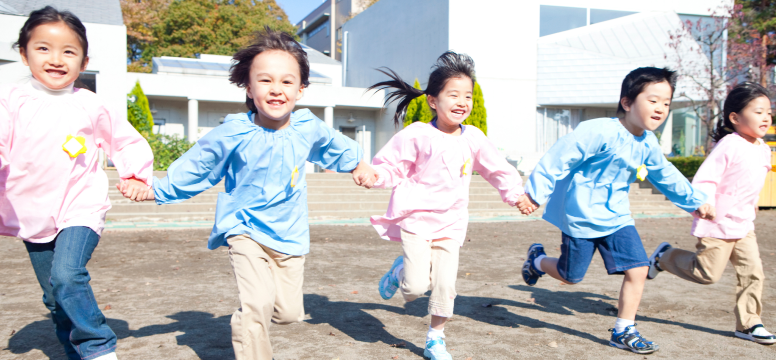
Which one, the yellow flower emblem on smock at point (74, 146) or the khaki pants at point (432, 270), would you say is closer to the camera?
the yellow flower emblem on smock at point (74, 146)

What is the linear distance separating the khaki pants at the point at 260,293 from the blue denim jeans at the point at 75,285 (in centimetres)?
66

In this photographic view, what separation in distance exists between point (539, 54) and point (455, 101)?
65.1 feet

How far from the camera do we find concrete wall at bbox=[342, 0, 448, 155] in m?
22.7

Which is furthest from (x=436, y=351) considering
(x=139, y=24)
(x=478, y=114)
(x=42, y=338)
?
(x=139, y=24)

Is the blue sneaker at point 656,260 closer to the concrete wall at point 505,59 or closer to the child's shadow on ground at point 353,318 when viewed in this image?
the child's shadow on ground at point 353,318

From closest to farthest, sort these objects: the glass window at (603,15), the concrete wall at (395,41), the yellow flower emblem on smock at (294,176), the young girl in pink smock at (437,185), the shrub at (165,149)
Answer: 1. the yellow flower emblem on smock at (294,176)
2. the young girl in pink smock at (437,185)
3. the shrub at (165,149)
4. the concrete wall at (395,41)
5. the glass window at (603,15)

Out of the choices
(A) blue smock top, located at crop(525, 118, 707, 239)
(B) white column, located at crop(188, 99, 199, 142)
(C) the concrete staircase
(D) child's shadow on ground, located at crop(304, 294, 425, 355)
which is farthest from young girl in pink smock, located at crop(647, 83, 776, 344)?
(B) white column, located at crop(188, 99, 199, 142)

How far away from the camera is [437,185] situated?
12.6 feet

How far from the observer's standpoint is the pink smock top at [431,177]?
381 cm

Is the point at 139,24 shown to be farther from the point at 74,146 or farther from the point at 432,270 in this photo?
the point at 432,270

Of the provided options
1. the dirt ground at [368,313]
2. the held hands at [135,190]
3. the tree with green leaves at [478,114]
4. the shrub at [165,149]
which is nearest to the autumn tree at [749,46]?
the tree with green leaves at [478,114]

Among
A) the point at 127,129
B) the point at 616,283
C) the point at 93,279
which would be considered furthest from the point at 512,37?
the point at 127,129

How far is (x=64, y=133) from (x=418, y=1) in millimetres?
22342

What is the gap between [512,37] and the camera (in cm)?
2227
